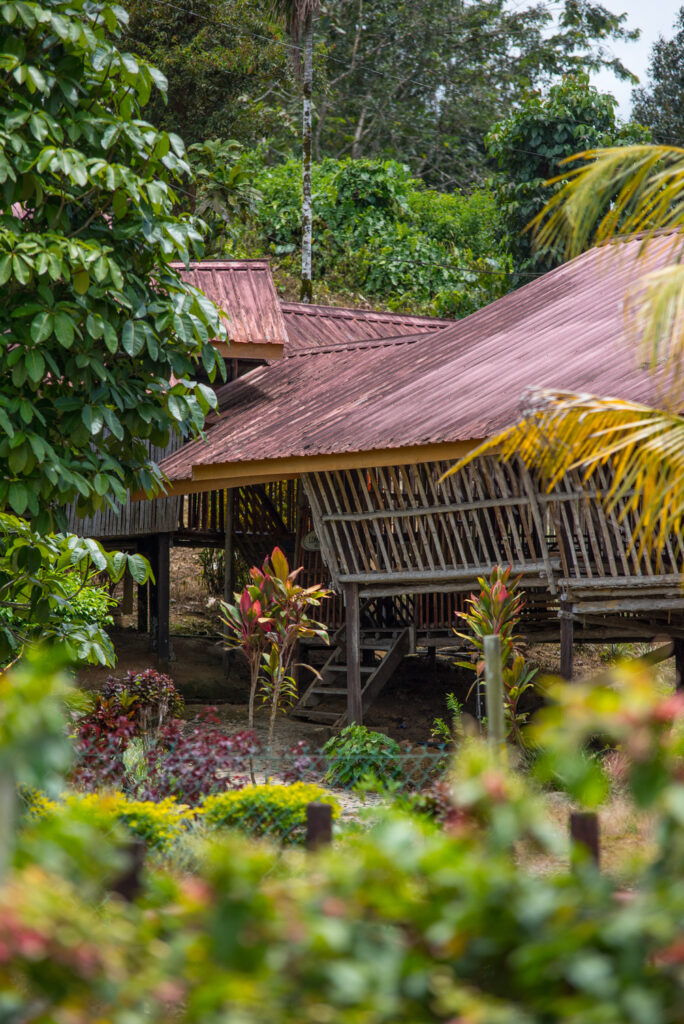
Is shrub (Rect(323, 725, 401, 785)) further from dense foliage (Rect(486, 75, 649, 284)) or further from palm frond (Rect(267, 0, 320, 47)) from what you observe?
dense foliage (Rect(486, 75, 649, 284))

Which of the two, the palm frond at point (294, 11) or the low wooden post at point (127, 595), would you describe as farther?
the palm frond at point (294, 11)

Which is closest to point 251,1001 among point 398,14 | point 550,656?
point 550,656

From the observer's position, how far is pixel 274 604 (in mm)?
10734

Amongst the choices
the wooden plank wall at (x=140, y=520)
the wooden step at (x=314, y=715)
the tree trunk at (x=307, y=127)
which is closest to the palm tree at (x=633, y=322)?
the wooden step at (x=314, y=715)

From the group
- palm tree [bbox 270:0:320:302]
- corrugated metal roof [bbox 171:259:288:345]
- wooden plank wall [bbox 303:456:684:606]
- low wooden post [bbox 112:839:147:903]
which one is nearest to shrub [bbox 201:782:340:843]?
low wooden post [bbox 112:839:147:903]

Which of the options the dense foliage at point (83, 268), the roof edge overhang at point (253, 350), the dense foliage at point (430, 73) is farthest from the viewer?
the dense foliage at point (430, 73)

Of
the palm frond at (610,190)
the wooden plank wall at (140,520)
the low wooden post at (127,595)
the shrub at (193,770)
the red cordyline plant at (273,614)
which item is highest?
the palm frond at (610,190)

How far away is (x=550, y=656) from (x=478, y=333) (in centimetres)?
661

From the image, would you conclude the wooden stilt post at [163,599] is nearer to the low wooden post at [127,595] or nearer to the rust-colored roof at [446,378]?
the rust-colored roof at [446,378]

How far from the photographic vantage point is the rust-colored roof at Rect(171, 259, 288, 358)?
52.4 feet

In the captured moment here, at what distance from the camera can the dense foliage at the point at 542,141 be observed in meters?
24.4

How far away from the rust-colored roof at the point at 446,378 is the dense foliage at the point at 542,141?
988cm

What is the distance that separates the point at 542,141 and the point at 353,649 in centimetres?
1524

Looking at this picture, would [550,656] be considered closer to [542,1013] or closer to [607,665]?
[607,665]
